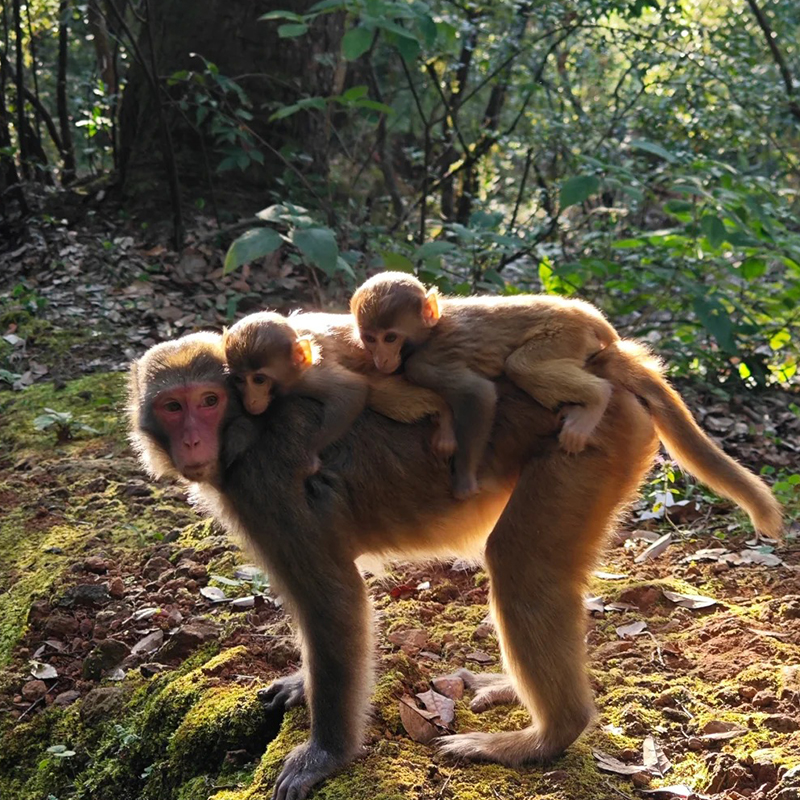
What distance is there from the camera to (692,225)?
262 inches

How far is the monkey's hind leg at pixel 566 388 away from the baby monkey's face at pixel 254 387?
3.06ft

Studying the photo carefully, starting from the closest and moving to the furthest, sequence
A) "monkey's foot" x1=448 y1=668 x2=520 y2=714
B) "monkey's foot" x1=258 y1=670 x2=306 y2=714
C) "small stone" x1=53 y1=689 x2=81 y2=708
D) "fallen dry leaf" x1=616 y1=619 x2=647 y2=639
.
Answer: "monkey's foot" x1=258 y1=670 x2=306 y2=714
"monkey's foot" x1=448 y1=668 x2=520 y2=714
"small stone" x1=53 y1=689 x2=81 y2=708
"fallen dry leaf" x1=616 y1=619 x2=647 y2=639

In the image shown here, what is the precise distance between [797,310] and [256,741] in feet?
18.3

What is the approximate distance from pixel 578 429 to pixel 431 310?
0.81 meters

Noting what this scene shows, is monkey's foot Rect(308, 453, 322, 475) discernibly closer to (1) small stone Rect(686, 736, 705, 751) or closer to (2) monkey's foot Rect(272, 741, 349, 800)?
(2) monkey's foot Rect(272, 741, 349, 800)

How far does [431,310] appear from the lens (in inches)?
145

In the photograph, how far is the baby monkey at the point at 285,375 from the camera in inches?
134

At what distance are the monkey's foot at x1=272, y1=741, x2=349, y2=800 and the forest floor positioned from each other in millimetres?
83

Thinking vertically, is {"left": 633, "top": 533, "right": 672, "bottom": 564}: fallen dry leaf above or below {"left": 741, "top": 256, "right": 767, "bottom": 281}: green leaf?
below

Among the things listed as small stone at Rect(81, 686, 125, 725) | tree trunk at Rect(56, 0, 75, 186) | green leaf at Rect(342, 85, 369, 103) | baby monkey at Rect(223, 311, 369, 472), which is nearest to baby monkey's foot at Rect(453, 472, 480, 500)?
baby monkey at Rect(223, 311, 369, 472)

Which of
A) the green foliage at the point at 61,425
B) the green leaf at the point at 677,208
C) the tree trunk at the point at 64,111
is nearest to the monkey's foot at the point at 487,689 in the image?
the green foliage at the point at 61,425

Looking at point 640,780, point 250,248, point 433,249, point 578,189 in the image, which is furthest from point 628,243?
point 640,780

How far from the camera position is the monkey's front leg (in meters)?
3.32

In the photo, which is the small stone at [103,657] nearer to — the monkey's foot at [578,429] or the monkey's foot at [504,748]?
the monkey's foot at [504,748]
